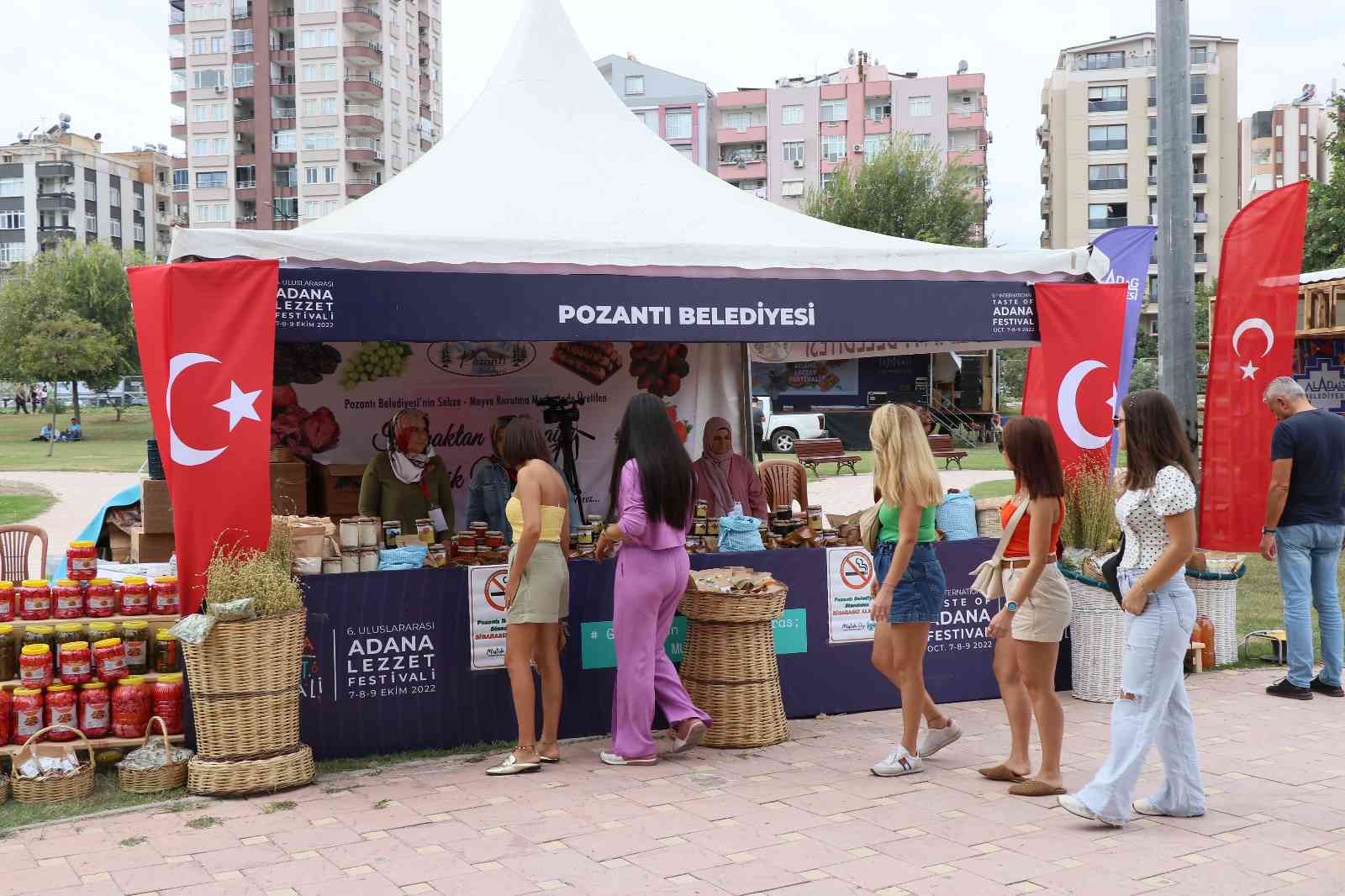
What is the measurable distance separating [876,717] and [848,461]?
20428 mm

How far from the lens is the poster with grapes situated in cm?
862

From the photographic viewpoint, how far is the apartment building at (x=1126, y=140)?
6994cm

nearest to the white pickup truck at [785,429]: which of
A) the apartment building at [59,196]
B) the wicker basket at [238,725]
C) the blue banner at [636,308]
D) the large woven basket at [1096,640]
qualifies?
the large woven basket at [1096,640]

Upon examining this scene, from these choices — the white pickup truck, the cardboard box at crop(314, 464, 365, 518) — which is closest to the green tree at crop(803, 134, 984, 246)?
the white pickup truck

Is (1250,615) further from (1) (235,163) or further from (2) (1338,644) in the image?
(1) (235,163)

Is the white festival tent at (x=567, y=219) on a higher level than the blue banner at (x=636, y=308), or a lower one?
higher

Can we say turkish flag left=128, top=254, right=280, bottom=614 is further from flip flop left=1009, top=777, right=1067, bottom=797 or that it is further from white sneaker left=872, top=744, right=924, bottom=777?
flip flop left=1009, top=777, right=1067, bottom=797

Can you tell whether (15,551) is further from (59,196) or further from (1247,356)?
(59,196)

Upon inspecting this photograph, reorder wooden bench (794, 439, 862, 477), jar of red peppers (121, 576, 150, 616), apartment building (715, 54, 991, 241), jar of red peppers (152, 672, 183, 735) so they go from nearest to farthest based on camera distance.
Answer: jar of red peppers (152, 672, 183, 735) < jar of red peppers (121, 576, 150, 616) < wooden bench (794, 439, 862, 477) < apartment building (715, 54, 991, 241)

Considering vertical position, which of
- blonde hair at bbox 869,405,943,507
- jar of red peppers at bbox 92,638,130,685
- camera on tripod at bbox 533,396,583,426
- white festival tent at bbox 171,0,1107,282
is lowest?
jar of red peppers at bbox 92,638,130,685

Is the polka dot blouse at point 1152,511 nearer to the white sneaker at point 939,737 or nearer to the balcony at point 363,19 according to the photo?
the white sneaker at point 939,737

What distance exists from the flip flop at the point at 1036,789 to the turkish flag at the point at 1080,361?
2.21m

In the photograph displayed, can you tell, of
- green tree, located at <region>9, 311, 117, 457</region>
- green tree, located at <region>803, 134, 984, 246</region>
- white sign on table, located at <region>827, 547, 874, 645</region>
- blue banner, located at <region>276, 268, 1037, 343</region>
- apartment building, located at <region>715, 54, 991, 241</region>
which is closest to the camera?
blue banner, located at <region>276, 268, 1037, 343</region>

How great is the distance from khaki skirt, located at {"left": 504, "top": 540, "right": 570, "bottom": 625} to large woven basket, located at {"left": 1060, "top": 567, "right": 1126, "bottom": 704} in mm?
3036
